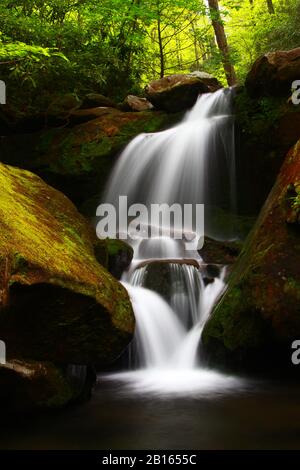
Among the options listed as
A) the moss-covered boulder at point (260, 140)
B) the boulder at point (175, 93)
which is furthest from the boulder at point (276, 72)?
the boulder at point (175, 93)

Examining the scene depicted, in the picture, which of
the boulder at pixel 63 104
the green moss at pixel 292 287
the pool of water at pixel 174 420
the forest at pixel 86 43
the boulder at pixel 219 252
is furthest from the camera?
the boulder at pixel 63 104

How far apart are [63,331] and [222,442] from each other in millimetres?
1499

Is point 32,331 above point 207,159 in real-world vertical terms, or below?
below

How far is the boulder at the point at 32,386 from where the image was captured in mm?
3654

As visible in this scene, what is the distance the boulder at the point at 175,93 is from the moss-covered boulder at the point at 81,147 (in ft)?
0.89


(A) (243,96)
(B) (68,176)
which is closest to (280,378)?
(A) (243,96)

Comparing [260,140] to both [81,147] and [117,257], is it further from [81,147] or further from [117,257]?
[81,147]

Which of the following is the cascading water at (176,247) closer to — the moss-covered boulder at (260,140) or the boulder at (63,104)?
the moss-covered boulder at (260,140)

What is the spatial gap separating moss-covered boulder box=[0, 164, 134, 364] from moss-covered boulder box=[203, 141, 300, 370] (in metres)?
1.33

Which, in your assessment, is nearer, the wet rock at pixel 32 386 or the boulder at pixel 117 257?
the wet rock at pixel 32 386

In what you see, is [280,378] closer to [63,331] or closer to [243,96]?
[63,331]

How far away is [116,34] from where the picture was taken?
12.1m

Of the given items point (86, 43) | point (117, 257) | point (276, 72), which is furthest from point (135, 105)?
point (117, 257)
